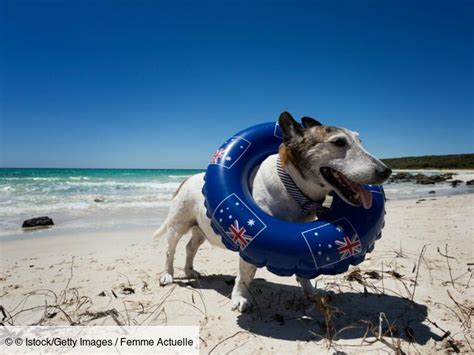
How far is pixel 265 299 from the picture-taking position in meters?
3.10

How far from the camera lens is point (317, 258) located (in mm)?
2258

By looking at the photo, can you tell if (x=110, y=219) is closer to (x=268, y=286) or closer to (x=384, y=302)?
(x=268, y=286)

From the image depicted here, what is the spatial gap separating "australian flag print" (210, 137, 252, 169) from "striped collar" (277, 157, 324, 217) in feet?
1.70

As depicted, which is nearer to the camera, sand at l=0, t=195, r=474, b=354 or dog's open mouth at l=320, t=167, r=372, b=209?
sand at l=0, t=195, r=474, b=354

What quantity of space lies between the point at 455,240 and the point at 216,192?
4599mm

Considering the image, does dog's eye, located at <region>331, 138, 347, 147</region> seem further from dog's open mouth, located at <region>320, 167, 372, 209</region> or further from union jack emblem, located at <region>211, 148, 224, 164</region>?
union jack emblem, located at <region>211, 148, 224, 164</region>

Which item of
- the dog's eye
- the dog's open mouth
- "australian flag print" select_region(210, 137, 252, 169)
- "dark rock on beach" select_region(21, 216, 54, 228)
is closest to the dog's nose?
the dog's open mouth

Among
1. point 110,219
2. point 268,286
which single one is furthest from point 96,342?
→ point 110,219

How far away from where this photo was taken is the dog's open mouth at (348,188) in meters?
2.42

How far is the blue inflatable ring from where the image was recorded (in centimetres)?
228

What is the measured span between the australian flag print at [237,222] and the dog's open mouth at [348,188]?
0.65 metres

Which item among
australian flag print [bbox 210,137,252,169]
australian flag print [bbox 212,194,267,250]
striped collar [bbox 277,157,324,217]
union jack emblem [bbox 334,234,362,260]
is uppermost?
australian flag print [bbox 210,137,252,169]

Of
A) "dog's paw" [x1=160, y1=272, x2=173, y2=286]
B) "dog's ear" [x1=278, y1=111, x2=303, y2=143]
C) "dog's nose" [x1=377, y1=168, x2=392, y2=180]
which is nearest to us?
"dog's nose" [x1=377, y1=168, x2=392, y2=180]

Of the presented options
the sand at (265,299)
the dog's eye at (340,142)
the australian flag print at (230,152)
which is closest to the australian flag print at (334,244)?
the sand at (265,299)
